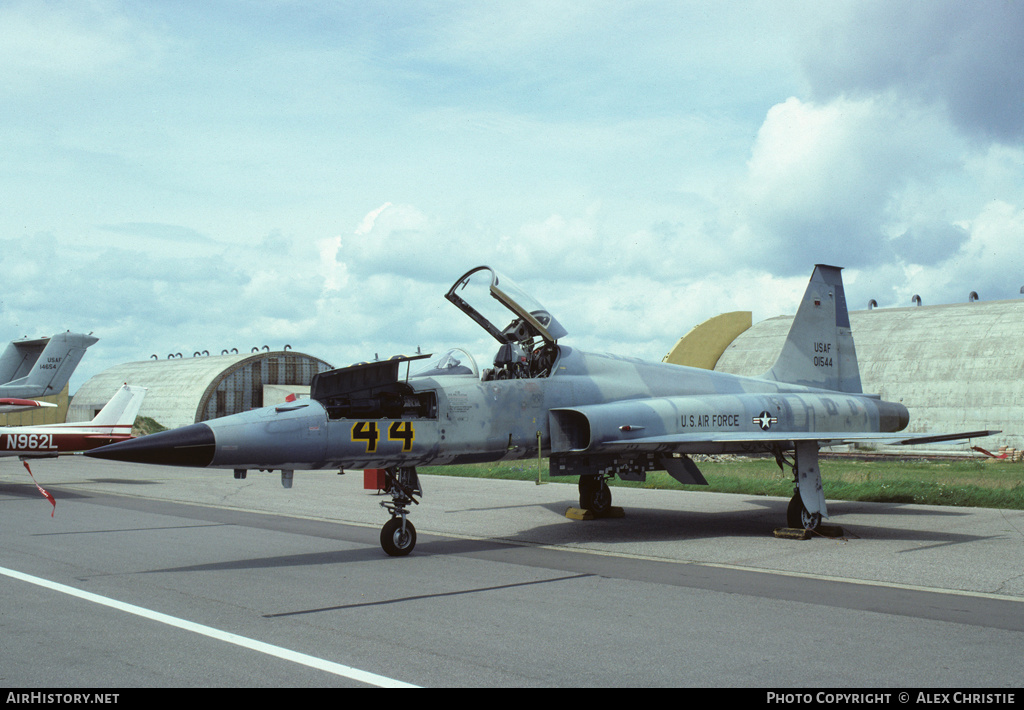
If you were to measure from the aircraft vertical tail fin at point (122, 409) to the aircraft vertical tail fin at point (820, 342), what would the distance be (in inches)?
767

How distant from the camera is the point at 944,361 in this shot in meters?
31.6

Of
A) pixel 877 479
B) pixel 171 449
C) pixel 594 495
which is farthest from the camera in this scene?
pixel 877 479

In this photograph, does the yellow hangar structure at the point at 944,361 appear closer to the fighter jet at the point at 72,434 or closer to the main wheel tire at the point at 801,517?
the main wheel tire at the point at 801,517

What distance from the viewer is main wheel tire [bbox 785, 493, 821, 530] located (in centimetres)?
1263

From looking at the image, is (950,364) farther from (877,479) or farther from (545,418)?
(545,418)

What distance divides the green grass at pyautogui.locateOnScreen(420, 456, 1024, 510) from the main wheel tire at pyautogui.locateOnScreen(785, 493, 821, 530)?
410 centimetres

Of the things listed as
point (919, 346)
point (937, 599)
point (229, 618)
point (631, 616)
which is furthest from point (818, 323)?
point (919, 346)

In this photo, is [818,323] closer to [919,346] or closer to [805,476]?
[805,476]

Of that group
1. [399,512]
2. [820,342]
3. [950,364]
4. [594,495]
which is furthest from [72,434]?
[950,364]

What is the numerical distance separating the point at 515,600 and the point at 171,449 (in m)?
4.05

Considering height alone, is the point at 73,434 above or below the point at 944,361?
below

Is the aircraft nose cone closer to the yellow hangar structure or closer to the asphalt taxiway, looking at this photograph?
the asphalt taxiway

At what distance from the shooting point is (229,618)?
23.5ft
